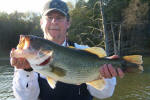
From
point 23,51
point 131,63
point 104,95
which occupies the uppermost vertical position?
point 23,51

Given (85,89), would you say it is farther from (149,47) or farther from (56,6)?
(149,47)

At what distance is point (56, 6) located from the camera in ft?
11.7

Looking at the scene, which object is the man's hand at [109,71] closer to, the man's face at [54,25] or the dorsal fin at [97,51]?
the dorsal fin at [97,51]

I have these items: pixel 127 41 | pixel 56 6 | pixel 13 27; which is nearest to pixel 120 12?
pixel 127 41

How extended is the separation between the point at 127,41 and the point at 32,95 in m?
32.9

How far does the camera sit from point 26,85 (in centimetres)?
325

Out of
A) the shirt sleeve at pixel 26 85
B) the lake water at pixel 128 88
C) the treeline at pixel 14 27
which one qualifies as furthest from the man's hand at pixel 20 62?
the treeline at pixel 14 27

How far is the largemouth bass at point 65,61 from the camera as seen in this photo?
265 centimetres

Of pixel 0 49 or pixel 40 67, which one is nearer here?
pixel 40 67

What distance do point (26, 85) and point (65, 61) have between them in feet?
2.74

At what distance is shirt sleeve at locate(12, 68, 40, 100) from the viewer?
3.21 metres

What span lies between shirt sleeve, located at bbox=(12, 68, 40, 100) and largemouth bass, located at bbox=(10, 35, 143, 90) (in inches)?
21.0

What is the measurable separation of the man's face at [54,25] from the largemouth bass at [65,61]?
2.29 ft

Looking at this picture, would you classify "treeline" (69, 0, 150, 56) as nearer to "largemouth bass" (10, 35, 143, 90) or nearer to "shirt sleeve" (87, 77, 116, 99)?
"shirt sleeve" (87, 77, 116, 99)
